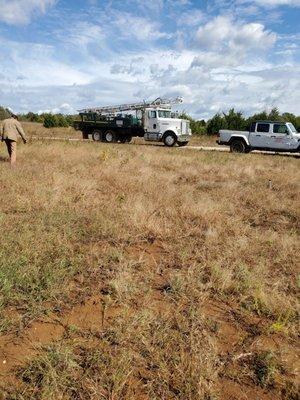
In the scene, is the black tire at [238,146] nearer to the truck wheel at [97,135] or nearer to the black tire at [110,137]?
the black tire at [110,137]

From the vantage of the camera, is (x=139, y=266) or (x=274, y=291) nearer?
(x=274, y=291)

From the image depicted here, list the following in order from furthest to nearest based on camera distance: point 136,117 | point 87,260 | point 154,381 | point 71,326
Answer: point 136,117, point 87,260, point 71,326, point 154,381

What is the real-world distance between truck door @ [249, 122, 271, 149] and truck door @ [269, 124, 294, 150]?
262 mm

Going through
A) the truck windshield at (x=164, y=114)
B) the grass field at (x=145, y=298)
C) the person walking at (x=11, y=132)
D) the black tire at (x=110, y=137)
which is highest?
the truck windshield at (x=164, y=114)

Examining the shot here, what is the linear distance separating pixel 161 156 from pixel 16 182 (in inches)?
321

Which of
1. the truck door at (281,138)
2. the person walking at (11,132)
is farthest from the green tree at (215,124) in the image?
the person walking at (11,132)

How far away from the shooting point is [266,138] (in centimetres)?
2011

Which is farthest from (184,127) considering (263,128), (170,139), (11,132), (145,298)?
(145,298)

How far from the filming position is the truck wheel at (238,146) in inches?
813

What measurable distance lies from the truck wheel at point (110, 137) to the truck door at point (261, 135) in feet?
30.5

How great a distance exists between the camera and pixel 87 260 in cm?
480

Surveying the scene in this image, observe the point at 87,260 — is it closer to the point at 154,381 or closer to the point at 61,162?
the point at 154,381

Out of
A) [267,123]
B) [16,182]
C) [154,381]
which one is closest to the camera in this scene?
[154,381]

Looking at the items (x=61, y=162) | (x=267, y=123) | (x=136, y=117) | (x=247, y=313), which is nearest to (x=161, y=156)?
(x=61, y=162)
